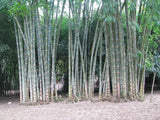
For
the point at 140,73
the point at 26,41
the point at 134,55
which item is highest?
the point at 26,41

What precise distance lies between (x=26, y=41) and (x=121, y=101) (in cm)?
286

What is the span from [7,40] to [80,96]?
3.28 meters

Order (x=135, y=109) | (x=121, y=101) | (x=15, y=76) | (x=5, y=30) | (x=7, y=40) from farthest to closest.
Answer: (x=15, y=76)
(x=7, y=40)
(x=5, y=30)
(x=121, y=101)
(x=135, y=109)

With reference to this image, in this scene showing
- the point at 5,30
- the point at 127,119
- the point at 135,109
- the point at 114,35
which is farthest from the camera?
the point at 5,30

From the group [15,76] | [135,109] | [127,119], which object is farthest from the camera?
[15,76]

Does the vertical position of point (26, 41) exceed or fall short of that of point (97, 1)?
it falls short

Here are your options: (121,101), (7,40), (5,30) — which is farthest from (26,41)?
(121,101)

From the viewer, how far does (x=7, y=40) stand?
6438 mm

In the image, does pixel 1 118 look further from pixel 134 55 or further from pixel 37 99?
pixel 134 55

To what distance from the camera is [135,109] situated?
369cm

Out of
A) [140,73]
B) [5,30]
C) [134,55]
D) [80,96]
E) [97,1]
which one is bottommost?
[80,96]

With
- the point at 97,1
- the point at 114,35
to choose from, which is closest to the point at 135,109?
the point at 114,35

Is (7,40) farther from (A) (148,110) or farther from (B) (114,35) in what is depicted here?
(A) (148,110)

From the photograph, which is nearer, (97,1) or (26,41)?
(26,41)
